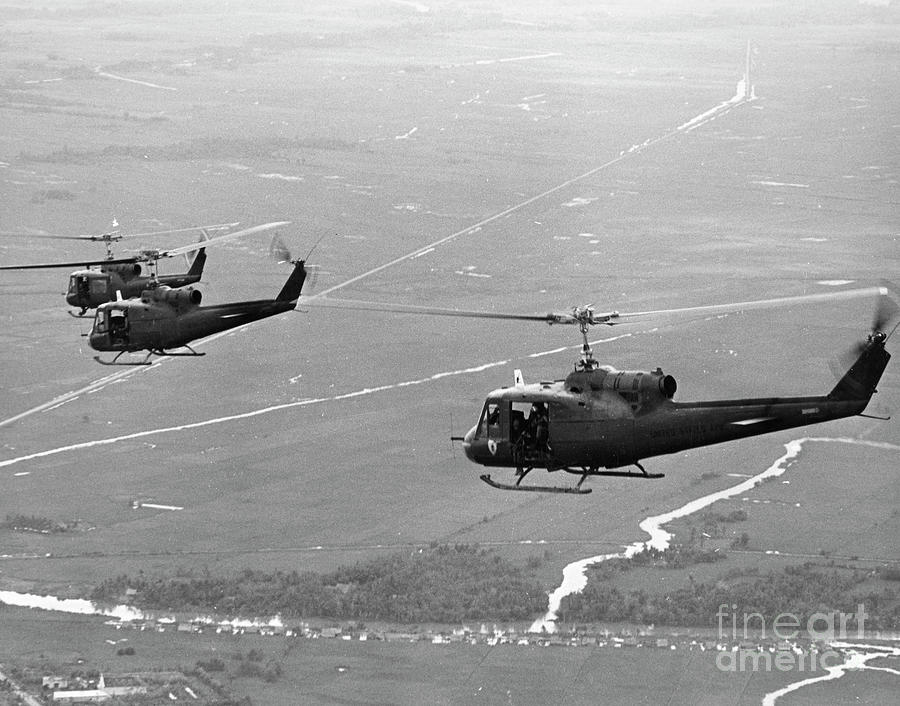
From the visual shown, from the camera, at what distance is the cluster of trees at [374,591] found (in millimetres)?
74750

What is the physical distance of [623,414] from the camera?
37.8 m

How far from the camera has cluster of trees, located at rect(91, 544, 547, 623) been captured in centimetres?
7475

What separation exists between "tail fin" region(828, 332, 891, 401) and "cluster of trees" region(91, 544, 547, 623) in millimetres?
38024

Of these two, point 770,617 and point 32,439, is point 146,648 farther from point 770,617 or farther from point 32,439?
point 32,439

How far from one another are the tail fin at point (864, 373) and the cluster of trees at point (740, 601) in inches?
1457

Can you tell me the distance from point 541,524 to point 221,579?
49.0 feet

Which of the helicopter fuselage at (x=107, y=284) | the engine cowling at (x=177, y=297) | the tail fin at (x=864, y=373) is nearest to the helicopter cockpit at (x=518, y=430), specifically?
the tail fin at (x=864, y=373)

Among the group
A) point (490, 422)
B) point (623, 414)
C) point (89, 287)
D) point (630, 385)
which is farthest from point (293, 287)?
point (623, 414)

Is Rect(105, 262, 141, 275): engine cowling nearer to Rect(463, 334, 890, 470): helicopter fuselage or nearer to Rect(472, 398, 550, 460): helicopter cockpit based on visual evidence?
Rect(472, 398, 550, 460): helicopter cockpit

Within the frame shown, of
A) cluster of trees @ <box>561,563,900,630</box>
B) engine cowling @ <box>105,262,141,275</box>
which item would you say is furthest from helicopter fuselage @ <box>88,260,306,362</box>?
cluster of trees @ <box>561,563,900,630</box>

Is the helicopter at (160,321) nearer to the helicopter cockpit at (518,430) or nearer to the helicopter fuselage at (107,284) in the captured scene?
the helicopter fuselage at (107,284)

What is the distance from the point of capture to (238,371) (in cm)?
11788

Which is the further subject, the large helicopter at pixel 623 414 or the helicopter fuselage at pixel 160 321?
the helicopter fuselage at pixel 160 321

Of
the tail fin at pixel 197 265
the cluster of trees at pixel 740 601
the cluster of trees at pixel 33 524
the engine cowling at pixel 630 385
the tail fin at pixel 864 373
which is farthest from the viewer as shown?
the cluster of trees at pixel 33 524
